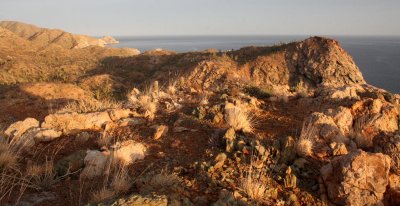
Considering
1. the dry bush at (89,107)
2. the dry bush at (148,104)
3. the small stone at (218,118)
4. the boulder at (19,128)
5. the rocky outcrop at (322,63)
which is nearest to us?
the boulder at (19,128)

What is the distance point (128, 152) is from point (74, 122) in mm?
2243

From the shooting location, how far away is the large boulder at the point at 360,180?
167 inches

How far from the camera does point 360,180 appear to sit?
14.0ft

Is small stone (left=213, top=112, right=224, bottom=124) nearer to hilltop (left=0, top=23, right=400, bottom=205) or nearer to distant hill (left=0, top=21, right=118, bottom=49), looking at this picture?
A: hilltop (left=0, top=23, right=400, bottom=205)

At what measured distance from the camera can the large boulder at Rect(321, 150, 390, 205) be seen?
13.9 feet

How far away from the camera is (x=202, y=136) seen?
20.7 ft

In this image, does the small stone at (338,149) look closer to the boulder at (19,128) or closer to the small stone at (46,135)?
the small stone at (46,135)

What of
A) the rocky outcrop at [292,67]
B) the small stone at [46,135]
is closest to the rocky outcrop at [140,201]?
the small stone at [46,135]

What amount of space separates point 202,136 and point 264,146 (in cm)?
138

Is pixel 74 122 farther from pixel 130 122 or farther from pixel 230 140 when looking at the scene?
pixel 230 140

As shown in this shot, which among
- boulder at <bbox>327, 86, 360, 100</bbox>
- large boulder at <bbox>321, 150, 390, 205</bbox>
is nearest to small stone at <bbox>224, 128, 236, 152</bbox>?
large boulder at <bbox>321, 150, 390, 205</bbox>

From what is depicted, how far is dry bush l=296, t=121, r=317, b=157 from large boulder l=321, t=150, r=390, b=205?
0.87 metres

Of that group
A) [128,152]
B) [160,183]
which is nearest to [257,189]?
[160,183]

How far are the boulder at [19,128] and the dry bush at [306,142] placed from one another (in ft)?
16.2
